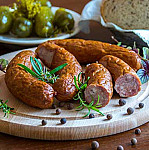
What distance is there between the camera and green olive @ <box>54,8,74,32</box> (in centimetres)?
292

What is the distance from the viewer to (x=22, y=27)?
2770mm

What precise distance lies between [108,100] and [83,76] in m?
0.39

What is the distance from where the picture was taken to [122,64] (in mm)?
1948

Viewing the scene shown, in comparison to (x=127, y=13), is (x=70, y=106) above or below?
below

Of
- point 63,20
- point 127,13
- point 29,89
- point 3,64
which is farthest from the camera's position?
point 63,20

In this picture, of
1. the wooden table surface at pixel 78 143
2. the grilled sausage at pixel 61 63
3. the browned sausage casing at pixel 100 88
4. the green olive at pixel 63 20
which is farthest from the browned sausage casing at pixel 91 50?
the green olive at pixel 63 20

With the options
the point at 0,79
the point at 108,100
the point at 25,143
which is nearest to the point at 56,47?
the point at 0,79

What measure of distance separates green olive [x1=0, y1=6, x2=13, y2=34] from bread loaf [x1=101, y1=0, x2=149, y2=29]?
819 mm

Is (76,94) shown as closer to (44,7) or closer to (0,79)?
(0,79)

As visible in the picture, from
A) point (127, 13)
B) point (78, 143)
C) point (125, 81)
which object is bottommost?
point (78, 143)

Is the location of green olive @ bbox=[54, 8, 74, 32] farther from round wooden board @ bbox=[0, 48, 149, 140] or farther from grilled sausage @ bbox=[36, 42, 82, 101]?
round wooden board @ bbox=[0, 48, 149, 140]

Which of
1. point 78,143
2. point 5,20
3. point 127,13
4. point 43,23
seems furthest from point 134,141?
point 5,20

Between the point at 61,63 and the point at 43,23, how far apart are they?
2.84 feet

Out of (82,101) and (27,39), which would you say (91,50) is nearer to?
(82,101)
